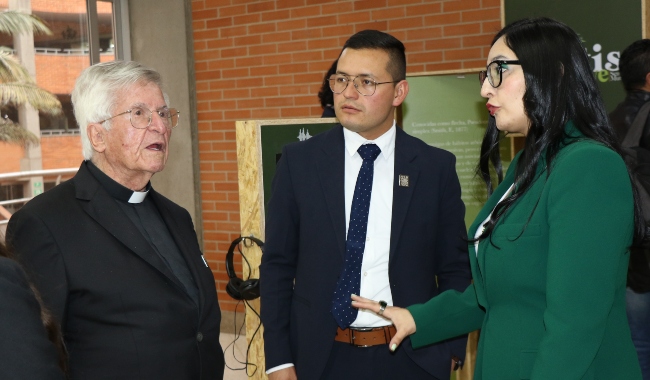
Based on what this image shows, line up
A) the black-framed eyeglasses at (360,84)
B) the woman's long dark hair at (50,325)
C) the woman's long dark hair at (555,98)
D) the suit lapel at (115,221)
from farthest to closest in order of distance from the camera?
the black-framed eyeglasses at (360,84) < the suit lapel at (115,221) < the woman's long dark hair at (555,98) < the woman's long dark hair at (50,325)

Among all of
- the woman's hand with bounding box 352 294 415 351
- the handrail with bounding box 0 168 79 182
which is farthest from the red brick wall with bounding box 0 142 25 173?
the woman's hand with bounding box 352 294 415 351

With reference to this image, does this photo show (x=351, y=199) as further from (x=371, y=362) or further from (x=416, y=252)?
(x=371, y=362)

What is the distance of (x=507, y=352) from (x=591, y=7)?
107 inches

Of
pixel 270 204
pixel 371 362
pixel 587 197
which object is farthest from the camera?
pixel 270 204

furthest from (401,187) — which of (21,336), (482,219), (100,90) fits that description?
(21,336)

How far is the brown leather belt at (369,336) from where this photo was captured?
2.21 metres

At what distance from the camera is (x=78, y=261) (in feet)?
5.77

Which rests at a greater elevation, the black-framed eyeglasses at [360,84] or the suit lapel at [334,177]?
the black-framed eyeglasses at [360,84]

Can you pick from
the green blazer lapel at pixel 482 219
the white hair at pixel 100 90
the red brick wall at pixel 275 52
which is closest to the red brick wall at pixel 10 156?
the red brick wall at pixel 275 52

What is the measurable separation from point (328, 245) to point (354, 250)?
0.09 metres

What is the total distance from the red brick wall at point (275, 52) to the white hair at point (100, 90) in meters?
3.13

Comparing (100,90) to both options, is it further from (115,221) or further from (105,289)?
(105,289)

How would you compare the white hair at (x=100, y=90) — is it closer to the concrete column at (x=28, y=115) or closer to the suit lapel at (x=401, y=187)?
the suit lapel at (x=401, y=187)

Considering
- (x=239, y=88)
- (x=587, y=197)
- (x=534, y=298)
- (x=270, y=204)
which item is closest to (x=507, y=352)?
(x=534, y=298)
